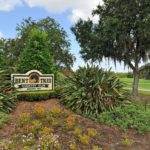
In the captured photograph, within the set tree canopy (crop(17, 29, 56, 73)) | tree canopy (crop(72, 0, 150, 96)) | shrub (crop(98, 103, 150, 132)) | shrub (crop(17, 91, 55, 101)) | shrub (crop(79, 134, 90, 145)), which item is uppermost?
tree canopy (crop(72, 0, 150, 96))

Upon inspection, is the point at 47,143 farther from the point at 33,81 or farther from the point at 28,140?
the point at 33,81

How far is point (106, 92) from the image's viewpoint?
1090cm

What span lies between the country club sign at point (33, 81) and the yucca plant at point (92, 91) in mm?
967

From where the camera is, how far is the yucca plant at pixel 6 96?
10.2m

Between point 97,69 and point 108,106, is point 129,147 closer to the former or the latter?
point 108,106

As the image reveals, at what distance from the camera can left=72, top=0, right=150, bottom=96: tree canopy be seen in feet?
68.0

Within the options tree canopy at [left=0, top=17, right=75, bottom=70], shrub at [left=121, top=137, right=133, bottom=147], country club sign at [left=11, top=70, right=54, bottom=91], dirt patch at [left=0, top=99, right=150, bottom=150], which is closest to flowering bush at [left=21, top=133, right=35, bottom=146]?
dirt patch at [left=0, top=99, right=150, bottom=150]

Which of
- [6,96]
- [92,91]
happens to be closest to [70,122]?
[92,91]

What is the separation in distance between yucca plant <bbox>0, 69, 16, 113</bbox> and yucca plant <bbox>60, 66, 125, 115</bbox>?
1.89 m

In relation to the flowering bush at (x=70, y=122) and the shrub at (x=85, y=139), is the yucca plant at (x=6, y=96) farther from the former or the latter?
the shrub at (x=85, y=139)

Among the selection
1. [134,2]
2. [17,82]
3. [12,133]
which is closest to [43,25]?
[134,2]

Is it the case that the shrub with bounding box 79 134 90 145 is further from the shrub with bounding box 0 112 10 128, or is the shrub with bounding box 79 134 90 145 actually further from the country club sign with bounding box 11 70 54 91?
the country club sign with bounding box 11 70 54 91

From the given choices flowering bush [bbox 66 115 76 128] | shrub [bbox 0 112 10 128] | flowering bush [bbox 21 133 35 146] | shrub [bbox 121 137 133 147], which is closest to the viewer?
flowering bush [bbox 21 133 35 146]

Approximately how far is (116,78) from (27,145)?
5597 mm
